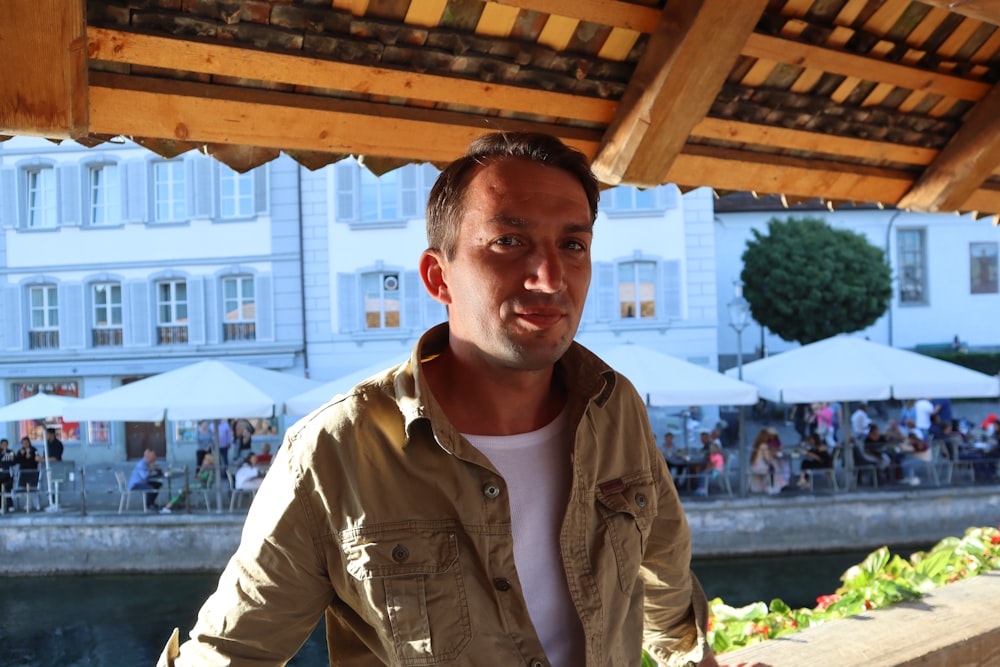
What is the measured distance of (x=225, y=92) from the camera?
2.04 metres

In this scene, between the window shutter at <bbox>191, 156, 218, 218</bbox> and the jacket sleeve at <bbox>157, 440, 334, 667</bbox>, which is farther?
the window shutter at <bbox>191, 156, 218, 218</bbox>

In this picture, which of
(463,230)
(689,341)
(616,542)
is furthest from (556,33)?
(689,341)

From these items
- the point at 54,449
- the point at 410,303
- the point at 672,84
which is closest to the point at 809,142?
the point at 672,84

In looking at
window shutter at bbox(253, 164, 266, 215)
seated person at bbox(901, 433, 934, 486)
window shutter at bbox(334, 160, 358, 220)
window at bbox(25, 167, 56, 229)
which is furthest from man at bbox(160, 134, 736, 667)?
window at bbox(25, 167, 56, 229)

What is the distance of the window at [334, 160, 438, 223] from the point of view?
696 inches

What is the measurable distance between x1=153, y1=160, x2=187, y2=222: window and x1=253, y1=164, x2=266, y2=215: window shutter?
1454 millimetres

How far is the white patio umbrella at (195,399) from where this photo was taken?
11867 millimetres

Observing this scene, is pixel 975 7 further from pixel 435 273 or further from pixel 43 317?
pixel 43 317

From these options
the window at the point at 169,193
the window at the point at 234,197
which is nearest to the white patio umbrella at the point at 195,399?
the window at the point at 234,197

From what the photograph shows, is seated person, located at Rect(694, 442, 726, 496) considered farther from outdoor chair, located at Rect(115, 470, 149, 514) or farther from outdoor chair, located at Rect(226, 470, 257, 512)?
outdoor chair, located at Rect(115, 470, 149, 514)

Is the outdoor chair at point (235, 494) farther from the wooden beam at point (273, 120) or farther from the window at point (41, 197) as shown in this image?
the wooden beam at point (273, 120)

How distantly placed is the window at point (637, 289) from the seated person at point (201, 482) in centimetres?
822

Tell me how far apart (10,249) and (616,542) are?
63.9ft

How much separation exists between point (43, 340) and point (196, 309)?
3138 mm
